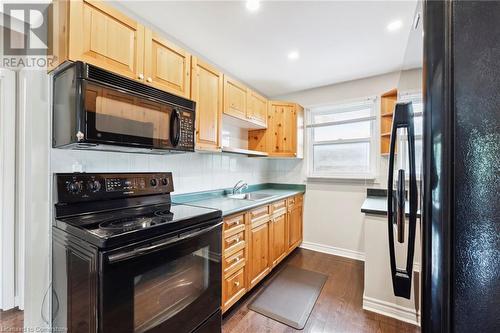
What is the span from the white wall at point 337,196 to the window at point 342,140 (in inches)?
4.4

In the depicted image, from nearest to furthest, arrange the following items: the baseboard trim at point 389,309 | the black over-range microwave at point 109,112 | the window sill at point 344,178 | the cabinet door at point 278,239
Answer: the black over-range microwave at point 109,112, the baseboard trim at point 389,309, the cabinet door at point 278,239, the window sill at point 344,178

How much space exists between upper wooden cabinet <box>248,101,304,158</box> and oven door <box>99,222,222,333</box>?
6.12 ft

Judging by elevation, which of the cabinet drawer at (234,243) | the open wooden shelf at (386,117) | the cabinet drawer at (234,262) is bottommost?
the cabinet drawer at (234,262)

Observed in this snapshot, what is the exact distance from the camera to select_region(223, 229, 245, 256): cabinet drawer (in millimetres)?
1793

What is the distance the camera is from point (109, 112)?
1.23 meters

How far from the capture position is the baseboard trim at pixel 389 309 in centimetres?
184

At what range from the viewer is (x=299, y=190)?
3.49m

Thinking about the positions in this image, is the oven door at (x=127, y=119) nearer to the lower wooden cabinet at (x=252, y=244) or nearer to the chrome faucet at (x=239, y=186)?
the lower wooden cabinet at (x=252, y=244)

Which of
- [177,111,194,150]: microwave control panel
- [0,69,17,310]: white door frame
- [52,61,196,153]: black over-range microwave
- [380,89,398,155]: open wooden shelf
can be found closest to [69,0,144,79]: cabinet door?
[52,61,196,153]: black over-range microwave

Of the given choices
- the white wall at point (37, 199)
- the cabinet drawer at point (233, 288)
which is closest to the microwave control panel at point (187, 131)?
the white wall at point (37, 199)

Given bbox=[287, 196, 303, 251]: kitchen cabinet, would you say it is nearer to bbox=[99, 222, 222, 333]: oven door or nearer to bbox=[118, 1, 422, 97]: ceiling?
bbox=[99, 222, 222, 333]: oven door

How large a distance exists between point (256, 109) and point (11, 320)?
305cm

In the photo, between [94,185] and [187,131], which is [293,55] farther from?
[94,185]

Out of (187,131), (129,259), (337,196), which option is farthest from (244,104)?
(129,259)
